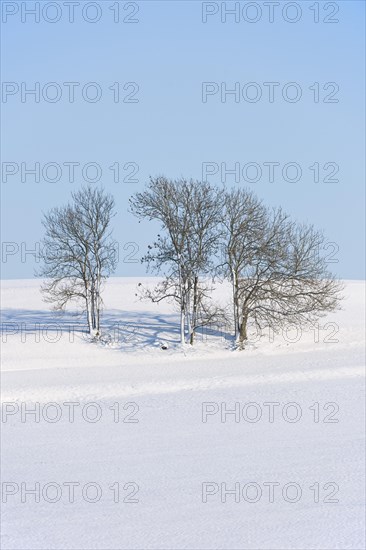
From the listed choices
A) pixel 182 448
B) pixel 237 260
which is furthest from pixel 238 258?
pixel 182 448

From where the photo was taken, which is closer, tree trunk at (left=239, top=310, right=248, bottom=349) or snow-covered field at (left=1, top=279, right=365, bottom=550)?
snow-covered field at (left=1, top=279, right=365, bottom=550)

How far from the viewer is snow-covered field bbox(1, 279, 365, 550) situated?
9625 millimetres

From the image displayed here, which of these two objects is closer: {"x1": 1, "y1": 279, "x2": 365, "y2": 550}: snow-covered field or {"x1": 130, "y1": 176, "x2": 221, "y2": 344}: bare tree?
{"x1": 1, "y1": 279, "x2": 365, "y2": 550}: snow-covered field

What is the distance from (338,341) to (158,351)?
30.7ft

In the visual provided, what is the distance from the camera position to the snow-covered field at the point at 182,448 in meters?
9.62

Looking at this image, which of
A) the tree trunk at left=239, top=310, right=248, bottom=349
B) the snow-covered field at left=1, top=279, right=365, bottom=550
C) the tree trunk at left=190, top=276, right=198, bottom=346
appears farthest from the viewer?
Result: the tree trunk at left=190, top=276, right=198, bottom=346

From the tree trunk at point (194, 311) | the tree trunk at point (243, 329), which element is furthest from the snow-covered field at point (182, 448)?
the tree trunk at point (194, 311)

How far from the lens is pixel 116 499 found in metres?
11.3

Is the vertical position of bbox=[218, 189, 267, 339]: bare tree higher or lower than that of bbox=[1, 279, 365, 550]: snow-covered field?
higher

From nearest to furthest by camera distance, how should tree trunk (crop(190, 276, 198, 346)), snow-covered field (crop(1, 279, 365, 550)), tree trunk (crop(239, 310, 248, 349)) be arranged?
snow-covered field (crop(1, 279, 365, 550)) → tree trunk (crop(239, 310, 248, 349)) → tree trunk (crop(190, 276, 198, 346))

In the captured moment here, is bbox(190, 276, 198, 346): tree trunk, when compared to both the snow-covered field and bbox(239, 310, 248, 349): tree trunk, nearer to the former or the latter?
the snow-covered field

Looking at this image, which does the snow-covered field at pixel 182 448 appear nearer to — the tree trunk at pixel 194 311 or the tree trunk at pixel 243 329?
the tree trunk at pixel 243 329

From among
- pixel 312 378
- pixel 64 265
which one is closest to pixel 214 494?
pixel 312 378

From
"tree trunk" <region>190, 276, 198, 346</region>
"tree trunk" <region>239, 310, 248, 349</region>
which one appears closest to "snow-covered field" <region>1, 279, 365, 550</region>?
"tree trunk" <region>239, 310, 248, 349</region>
